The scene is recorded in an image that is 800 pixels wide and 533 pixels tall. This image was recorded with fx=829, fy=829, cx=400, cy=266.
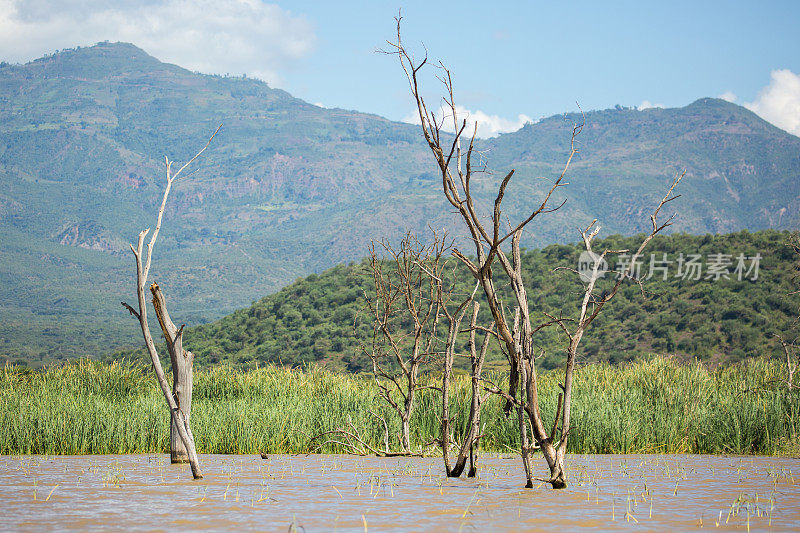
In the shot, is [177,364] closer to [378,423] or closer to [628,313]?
[378,423]

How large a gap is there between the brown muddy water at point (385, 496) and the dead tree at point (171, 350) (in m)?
0.41

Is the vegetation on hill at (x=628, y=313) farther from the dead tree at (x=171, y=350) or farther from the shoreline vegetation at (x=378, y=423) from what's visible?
the dead tree at (x=171, y=350)

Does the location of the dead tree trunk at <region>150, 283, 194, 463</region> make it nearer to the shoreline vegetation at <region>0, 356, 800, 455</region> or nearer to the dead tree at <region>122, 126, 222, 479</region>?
the dead tree at <region>122, 126, 222, 479</region>

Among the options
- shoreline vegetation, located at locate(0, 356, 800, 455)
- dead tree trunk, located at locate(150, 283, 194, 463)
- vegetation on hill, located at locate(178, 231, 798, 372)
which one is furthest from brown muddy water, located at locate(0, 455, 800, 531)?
vegetation on hill, located at locate(178, 231, 798, 372)

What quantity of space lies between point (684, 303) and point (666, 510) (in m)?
42.8

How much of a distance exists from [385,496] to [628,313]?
43508 mm

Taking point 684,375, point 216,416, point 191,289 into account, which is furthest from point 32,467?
point 191,289

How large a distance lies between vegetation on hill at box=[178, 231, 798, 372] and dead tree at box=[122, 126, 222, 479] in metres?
31.5

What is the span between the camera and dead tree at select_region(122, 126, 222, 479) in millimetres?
8273

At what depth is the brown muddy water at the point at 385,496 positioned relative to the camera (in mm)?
7008

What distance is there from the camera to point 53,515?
23.8 feet

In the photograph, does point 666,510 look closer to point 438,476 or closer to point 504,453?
point 438,476

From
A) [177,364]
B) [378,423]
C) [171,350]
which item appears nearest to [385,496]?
[171,350]

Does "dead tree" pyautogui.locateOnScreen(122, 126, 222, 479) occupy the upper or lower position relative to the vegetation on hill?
lower
